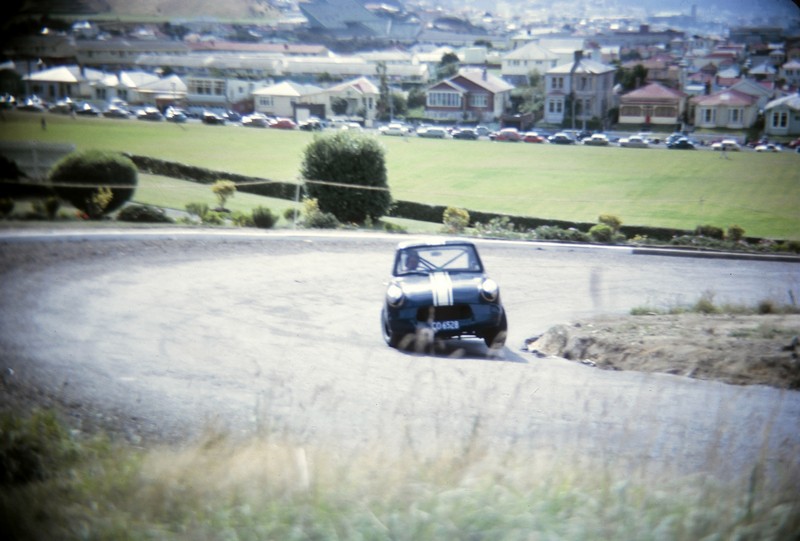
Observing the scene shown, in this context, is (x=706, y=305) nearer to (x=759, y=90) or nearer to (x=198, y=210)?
(x=759, y=90)

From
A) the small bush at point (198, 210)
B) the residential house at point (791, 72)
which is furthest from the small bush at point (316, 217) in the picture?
the residential house at point (791, 72)

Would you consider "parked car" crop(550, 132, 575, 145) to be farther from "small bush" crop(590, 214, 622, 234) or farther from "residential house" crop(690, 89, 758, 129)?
"residential house" crop(690, 89, 758, 129)

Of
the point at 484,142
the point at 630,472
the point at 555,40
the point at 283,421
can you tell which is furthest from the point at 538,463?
the point at 555,40

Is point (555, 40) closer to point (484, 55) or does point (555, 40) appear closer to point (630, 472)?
point (484, 55)

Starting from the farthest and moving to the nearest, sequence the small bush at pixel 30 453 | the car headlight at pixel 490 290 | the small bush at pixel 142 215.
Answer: the small bush at pixel 142 215, the car headlight at pixel 490 290, the small bush at pixel 30 453

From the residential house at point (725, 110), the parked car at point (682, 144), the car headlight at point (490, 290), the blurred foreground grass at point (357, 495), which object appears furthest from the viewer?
the parked car at point (682, 144)

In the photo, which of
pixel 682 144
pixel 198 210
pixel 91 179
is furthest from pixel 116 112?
pixel 682 144

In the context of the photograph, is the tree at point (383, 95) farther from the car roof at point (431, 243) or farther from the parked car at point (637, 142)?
the parked car at point (637, 142)

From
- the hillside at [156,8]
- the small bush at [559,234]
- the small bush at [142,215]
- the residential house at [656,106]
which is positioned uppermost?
the hillside at [156,8]
